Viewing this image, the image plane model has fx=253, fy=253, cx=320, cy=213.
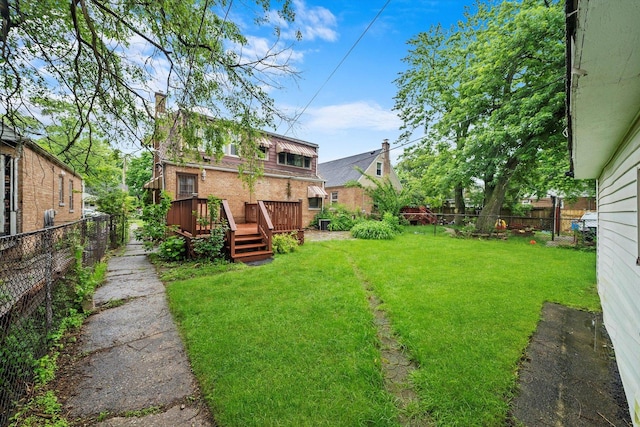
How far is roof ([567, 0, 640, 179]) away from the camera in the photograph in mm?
1046

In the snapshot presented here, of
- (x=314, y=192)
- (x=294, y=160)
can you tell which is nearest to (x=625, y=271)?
(x=314, y=192)

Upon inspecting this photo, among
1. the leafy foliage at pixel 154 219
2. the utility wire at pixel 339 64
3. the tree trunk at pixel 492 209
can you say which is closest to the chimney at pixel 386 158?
the tree trunk at pixel 492 209

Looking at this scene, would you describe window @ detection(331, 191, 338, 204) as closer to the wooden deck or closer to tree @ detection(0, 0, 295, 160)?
the wooden deck

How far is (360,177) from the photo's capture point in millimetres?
20781

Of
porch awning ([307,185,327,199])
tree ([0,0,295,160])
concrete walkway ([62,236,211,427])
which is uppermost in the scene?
tree ([0,0,295,160])

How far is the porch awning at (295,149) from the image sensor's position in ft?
46.8

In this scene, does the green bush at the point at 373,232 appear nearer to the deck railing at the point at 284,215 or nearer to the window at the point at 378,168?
the deck railing at the point at 284,215

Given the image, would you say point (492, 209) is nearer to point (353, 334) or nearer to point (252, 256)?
point (252, 256)

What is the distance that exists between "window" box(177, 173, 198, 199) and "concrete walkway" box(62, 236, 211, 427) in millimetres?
7463

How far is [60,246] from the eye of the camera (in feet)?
11.5

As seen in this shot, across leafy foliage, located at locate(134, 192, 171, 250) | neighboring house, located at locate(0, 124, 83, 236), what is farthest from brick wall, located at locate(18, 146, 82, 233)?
leafy foliage, located at locate(134, 192, 171, 250)

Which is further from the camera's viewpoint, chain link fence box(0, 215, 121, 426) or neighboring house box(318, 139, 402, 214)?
neighboring house box(318, 139, 402, 214)

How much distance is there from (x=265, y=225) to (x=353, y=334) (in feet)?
17.2

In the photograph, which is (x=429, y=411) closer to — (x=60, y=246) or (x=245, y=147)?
(x=245, y=147)
